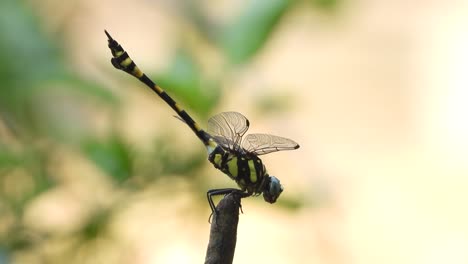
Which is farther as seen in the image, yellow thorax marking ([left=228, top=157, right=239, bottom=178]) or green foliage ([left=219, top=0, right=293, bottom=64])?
green foliage ([left=219, top=0, right=293, bottom=64])

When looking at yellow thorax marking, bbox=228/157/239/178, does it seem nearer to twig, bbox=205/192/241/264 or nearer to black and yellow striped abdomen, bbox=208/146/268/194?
black and yellow striped abdomen, bbox=208/146/268/194

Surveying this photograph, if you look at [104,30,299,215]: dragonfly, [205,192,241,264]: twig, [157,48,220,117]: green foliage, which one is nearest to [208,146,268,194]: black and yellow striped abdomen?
[104,30,299,215]: dragonfly

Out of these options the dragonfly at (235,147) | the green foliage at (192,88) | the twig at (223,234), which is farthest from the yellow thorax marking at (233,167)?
the green foliage at (192,88)

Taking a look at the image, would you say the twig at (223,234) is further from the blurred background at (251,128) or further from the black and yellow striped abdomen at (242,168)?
the blurred background at (251,128)

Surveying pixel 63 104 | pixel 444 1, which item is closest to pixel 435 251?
pixel 444 1

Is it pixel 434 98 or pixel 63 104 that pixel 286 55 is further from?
pixel 63 104

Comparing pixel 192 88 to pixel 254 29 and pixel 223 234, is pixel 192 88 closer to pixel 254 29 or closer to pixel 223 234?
pixel 254 29
